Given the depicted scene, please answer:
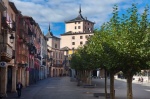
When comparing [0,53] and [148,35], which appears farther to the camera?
[0,53]

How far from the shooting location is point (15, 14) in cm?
4344

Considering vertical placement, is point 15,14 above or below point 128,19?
above

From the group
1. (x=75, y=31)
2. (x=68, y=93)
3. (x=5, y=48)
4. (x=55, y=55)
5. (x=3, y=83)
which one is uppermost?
(x=75, y=31)

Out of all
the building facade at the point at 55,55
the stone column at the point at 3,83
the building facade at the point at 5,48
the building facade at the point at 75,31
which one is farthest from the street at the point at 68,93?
the building facade at the point at 75,31

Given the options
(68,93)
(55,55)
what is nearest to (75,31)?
(55,55)

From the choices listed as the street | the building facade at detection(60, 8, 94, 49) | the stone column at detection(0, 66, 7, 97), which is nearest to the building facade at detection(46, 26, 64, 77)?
the building facade at detection(60, 8, 94, 49)

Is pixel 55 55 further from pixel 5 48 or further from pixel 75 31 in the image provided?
pixel 5 48

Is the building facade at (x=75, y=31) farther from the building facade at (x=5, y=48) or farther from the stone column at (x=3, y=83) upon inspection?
the stone column at (x=3, y=83)

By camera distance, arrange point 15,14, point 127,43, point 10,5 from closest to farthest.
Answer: point 127,43
point 10,5
point 15,14

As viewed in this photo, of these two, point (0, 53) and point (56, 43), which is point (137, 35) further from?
point (56, 43)

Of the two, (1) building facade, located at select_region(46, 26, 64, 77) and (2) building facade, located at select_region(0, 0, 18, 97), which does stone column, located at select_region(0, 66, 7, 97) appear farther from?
(1) building facade, located at select_region(46, 26, 64, 77)

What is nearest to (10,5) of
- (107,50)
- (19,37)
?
(19,37)

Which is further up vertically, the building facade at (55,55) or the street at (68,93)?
the building facade at (55,55)

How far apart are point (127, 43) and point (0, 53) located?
13860 mm
